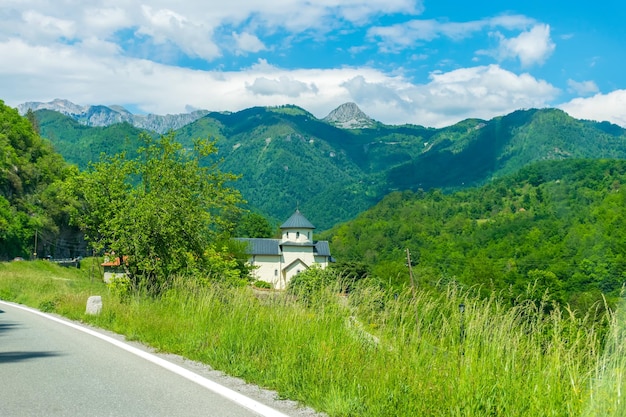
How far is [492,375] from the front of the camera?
502cm

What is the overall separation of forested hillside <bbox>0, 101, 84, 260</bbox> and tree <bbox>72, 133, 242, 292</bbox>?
5153 cm

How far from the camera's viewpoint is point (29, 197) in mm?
77812

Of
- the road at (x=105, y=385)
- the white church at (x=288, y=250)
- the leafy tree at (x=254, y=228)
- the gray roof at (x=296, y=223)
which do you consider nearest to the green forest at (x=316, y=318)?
the road at (x=105, y=385)

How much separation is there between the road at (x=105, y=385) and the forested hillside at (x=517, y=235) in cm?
6308

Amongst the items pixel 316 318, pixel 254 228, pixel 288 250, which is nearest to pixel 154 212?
pixel 316 318

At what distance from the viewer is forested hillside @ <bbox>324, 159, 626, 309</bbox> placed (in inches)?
3634

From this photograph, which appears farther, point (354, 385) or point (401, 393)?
point (354, 385)

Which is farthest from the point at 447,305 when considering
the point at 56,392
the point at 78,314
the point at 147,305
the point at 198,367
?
the point at 78,314

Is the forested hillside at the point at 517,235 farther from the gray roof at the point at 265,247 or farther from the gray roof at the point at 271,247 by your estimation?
the gray roof at the point at 265,247

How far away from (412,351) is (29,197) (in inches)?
3212

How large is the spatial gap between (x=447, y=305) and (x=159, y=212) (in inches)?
378

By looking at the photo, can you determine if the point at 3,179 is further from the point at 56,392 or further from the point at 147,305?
the point at 56,392

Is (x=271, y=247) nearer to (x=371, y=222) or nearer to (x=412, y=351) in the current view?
(x=371, y=222)

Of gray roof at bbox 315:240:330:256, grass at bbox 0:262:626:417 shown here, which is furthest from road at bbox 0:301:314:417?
gray roof at bbox 315:240:330:256
